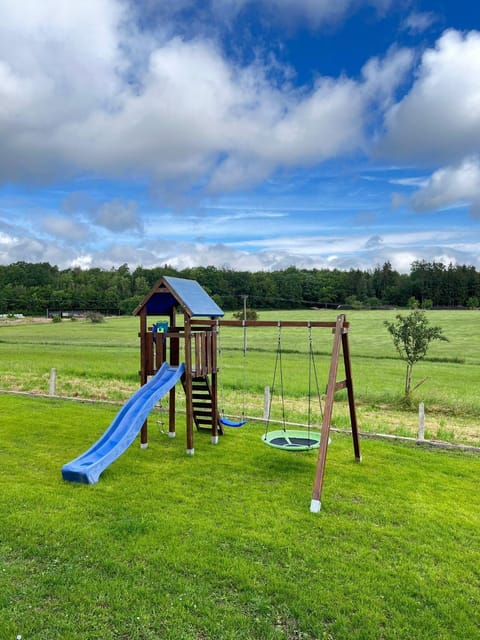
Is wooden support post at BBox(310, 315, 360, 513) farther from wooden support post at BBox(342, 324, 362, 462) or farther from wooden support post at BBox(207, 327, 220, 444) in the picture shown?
wooden support post at BBox(207, 327, 220, 444)

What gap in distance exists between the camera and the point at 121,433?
923 cm

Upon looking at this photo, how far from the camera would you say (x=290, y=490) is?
8367mm

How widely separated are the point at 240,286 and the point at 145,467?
3865 inches

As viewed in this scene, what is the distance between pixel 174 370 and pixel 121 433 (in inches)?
90.5

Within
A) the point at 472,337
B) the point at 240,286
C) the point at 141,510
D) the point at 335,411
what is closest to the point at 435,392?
the point at 335,411

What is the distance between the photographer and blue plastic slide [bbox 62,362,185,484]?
27.6 feet

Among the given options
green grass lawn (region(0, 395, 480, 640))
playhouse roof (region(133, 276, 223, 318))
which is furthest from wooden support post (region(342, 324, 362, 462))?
playhouse roof (region(133, 276, 223, 318))

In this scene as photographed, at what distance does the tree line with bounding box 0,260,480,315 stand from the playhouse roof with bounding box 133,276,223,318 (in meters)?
81.8

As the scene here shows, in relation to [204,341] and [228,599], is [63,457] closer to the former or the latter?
[204,341]

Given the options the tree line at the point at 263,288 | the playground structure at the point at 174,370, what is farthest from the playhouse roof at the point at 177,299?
the tree line at the point at 263,288

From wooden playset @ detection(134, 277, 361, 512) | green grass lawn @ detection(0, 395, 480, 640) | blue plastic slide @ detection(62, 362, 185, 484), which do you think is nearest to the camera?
green grass lawn @ detection(0, 395, 480, 640)

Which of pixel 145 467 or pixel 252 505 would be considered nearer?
pixel 252 505

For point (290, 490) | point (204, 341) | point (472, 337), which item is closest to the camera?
point (290, 490)

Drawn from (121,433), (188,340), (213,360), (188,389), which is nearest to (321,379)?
(213,360)
